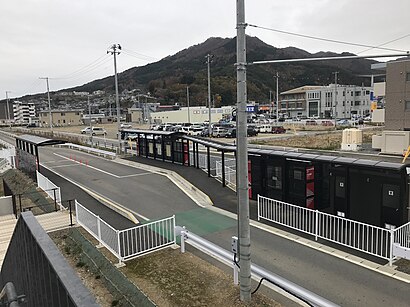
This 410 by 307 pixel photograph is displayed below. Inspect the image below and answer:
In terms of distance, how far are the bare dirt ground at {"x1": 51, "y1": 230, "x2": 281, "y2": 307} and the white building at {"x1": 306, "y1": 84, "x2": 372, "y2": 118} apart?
9657 cm

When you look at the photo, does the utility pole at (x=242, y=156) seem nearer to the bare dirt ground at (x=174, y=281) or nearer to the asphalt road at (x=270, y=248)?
the bare dirt ground at (x=174, y=281)

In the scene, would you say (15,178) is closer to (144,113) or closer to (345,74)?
(144,113)

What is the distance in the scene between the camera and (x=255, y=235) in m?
11.6

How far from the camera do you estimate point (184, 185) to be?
19.2 meters

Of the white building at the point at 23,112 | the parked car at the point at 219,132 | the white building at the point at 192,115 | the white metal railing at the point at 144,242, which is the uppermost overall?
the white building at the point at 23,112

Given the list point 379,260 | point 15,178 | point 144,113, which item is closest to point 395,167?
point 379,260

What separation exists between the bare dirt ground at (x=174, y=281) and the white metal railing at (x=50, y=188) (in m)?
6.32

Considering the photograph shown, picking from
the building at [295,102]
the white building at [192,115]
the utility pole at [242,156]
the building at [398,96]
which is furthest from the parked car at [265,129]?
the building at [295,102]

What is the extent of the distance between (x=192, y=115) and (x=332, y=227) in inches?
2743

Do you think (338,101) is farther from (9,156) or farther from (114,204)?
(114,204)

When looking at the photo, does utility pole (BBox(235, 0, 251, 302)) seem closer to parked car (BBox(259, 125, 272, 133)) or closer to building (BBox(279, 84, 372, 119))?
parked car (BBox(259, 125, 272, 133))

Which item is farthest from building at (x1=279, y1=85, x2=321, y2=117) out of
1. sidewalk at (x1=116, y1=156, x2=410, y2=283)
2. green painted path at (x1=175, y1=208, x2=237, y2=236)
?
green painted path at (x1=175, y1=208, x2=237, y2=236)

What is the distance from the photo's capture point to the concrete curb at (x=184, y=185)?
16.2 m

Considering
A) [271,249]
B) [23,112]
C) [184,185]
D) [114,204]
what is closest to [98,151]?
[184,185]
